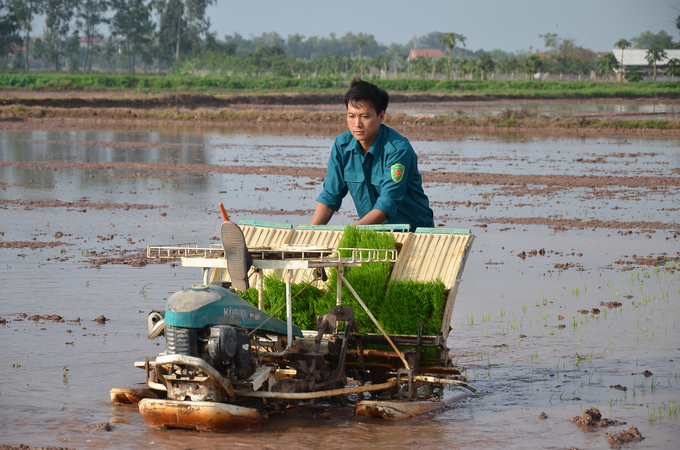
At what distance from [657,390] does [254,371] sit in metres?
3.31

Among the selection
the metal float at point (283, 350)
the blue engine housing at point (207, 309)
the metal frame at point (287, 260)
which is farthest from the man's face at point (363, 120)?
the blue engine housing at point (207, 309)

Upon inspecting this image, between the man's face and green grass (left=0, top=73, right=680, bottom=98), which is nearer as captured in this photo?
the man's face

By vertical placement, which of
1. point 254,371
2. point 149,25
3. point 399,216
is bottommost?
point 254,371

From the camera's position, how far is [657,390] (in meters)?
6.35

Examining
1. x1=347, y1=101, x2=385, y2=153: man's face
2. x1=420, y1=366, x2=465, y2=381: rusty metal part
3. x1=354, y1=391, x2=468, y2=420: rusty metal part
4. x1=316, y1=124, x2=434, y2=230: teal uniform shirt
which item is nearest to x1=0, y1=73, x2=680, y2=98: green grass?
x1=316, y1=124, x2=434, y2=230: teal uniform shirt

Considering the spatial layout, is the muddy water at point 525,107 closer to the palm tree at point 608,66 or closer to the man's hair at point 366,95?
the palm tree at point 608,66

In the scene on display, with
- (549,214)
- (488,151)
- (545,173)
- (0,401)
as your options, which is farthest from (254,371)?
(488,151)

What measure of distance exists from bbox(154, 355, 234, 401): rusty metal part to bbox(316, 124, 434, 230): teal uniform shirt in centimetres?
183

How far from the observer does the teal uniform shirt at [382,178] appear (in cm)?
580

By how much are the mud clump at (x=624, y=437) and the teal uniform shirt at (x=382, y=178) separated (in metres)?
2.04

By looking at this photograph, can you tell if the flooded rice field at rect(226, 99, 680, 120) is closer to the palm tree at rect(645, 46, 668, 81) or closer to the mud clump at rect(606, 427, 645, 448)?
the palm tree at rect(645, 46, 668, 81)

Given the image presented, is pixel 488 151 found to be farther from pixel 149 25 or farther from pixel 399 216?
pixel 149 25

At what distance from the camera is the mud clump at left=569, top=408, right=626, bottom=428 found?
550cm

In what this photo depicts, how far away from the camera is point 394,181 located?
227 inches
